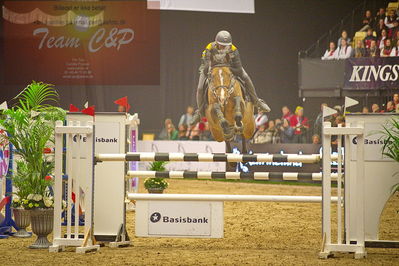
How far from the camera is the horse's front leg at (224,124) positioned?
1606cm

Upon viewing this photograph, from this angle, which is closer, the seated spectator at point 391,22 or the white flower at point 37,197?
the white flower at point 37,197

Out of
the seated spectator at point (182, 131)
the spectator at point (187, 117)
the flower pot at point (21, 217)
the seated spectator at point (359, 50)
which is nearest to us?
the flower pot at point (21, 217)

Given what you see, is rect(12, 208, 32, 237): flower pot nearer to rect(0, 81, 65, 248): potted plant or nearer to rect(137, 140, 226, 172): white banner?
rect(0, 81, 65, 248): potted plant

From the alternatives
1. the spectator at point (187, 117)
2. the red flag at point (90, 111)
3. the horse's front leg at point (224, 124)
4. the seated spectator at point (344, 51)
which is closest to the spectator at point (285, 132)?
the horse's front leg at point (224, 124)

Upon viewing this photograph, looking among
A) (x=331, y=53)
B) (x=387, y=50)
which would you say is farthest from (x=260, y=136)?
(x=387, y=50)

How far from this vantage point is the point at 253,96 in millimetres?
16188

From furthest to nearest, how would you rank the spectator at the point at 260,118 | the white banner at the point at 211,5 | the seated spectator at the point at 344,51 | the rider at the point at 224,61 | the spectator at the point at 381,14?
the white banner at the point at 211,5, the spectator at the point at 381,14, the spectator at the point at 260,118, the seated spectator at the point at 344,51, the rider at the point at 224,61

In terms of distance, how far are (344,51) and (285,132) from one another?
232 centimetres

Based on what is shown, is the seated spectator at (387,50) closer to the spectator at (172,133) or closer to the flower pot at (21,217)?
the spectator at (172,133)

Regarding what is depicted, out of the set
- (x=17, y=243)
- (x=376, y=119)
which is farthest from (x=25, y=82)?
(x=376, y=119)

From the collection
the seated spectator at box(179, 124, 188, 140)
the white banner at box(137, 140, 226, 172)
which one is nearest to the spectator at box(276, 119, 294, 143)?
the white banner at box(137, 140, 226, 172)

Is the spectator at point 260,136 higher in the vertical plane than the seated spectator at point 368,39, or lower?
lower

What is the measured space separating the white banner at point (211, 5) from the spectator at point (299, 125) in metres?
2.86

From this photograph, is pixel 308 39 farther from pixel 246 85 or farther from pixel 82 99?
pixel 82 99
